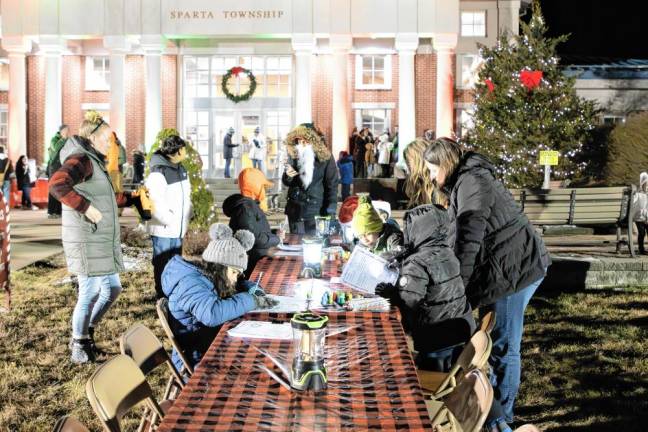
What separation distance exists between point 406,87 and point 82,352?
23.4 m

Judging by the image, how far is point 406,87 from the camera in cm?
2931

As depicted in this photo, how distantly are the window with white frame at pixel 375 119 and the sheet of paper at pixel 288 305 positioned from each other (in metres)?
27.3

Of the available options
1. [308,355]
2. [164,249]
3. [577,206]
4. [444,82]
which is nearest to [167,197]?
[164,249]

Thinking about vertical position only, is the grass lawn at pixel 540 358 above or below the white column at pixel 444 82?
below

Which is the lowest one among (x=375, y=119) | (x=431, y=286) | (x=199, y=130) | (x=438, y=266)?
(x=431, y=286)

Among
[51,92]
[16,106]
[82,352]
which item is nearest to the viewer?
[82,352]

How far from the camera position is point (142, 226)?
15.5 metres

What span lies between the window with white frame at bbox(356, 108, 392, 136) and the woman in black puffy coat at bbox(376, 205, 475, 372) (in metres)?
27.0

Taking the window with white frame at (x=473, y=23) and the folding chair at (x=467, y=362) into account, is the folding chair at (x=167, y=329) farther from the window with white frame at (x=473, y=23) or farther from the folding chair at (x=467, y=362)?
the window with white frame at (x=473, y=23)

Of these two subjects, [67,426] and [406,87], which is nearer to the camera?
[67,426]

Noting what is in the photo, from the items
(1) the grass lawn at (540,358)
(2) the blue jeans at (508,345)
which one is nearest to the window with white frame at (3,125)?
(1) the grass lawn at (540,358)

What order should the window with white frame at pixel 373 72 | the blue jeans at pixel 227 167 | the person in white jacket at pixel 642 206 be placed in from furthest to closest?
the window with white frame at pixel 373 72 < the blue jeans at pixel 227 167 < the person in white jacket at pixel 642 206

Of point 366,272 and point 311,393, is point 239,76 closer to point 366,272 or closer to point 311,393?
point 366,272

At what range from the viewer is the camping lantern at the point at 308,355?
10.7 ft
